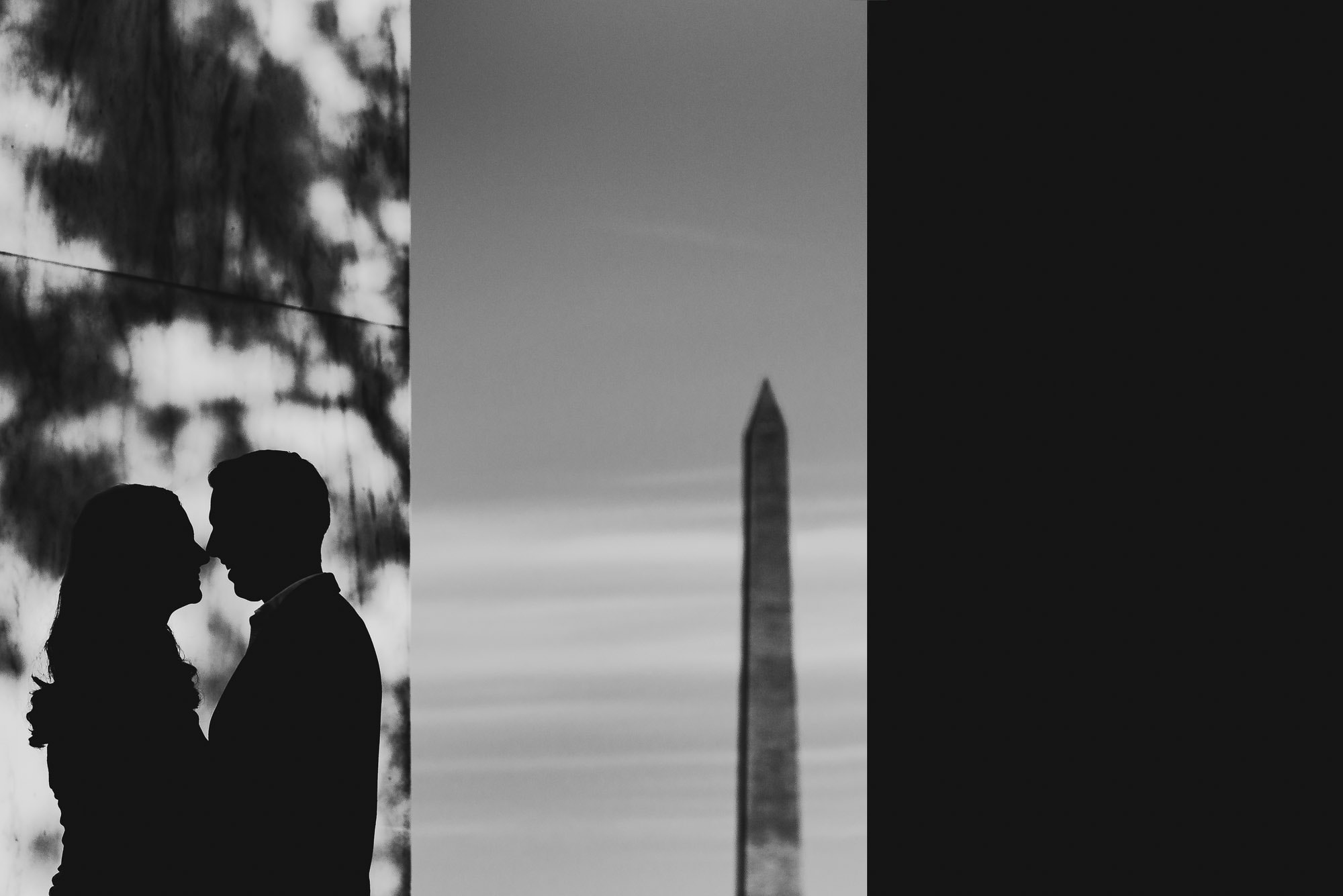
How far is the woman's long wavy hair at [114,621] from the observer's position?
191 cm

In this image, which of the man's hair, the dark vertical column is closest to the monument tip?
the dark vertical column

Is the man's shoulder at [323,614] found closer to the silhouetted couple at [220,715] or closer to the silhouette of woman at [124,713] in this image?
the silhouetted couple at [220,715]

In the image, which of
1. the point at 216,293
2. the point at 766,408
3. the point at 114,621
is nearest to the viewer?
the point at 114,621

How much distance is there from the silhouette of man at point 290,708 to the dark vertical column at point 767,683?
13.7m

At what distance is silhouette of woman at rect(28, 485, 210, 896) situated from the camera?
6.14 ft

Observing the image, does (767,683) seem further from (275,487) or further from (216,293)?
(275,487)

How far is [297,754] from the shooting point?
1.86m

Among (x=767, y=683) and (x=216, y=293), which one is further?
(x=767, y=683)

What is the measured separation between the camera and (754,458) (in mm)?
15977

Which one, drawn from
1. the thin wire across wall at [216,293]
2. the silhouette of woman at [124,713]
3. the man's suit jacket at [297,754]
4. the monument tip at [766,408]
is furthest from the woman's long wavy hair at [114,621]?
the monument tip at [766,408]

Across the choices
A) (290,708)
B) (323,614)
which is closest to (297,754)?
(290,708)

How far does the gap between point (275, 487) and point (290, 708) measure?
0.93 feet
